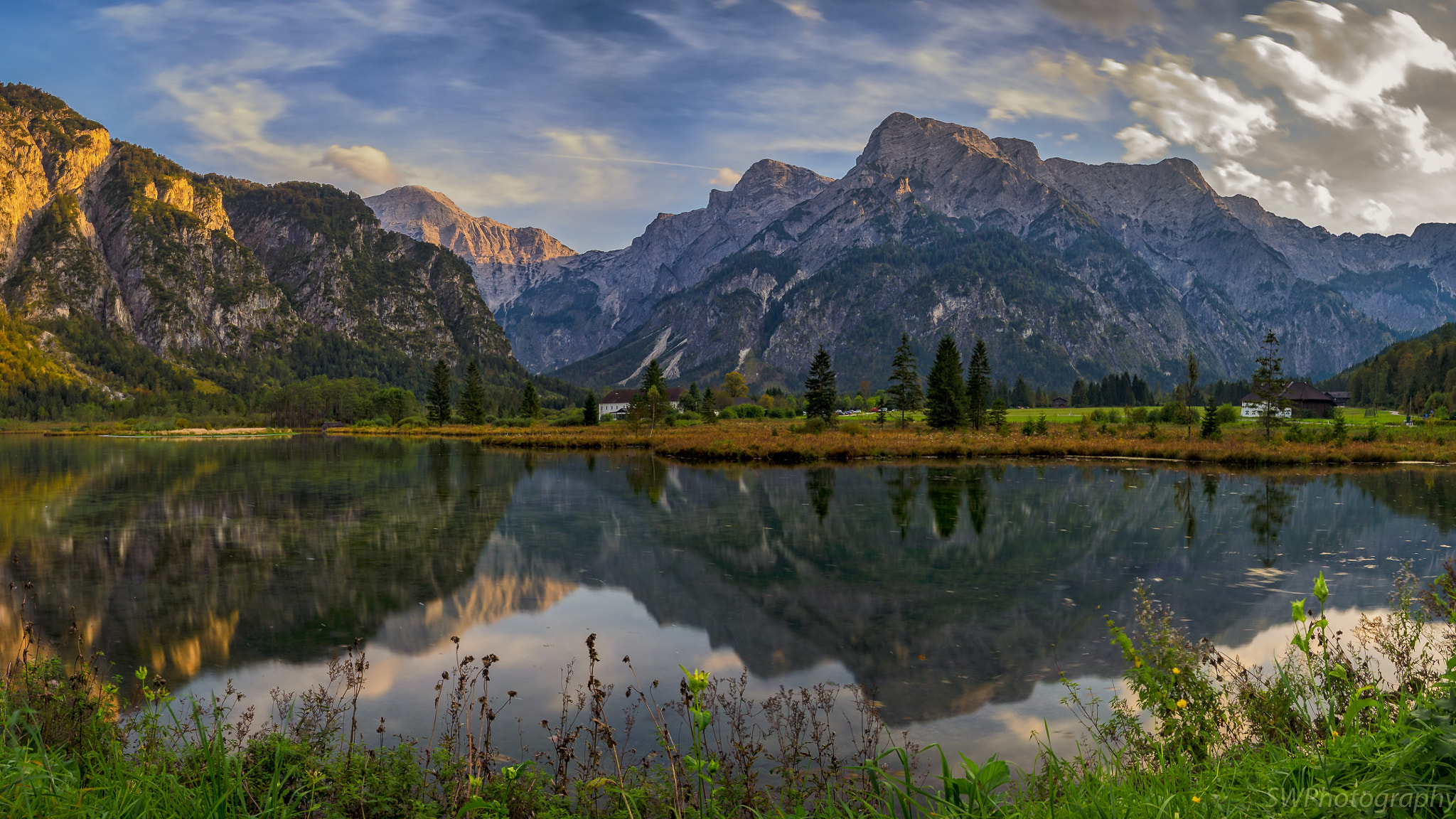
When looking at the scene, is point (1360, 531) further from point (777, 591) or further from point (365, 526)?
point (365, 526)

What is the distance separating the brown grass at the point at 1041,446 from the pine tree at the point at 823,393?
11.7 meters

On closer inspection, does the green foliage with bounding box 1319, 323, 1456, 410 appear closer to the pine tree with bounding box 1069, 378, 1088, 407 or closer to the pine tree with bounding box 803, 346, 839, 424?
the pine tree with bounding box 1069, 378, 1088, 407

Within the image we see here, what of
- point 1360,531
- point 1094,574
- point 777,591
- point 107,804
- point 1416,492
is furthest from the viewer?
point 1416,492

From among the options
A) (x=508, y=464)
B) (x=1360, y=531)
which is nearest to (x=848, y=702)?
(x=1360, y=531)

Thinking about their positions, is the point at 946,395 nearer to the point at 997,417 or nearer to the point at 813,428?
the point at 997,417

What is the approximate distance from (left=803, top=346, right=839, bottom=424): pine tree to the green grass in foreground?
73.5 meters

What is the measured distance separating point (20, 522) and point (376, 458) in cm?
3420

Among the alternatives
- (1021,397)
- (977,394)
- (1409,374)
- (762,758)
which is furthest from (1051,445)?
(1021,397)

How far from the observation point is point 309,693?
941cm

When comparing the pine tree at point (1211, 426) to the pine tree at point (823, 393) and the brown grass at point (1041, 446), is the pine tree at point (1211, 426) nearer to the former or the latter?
the brown grass at point (1041, 446)

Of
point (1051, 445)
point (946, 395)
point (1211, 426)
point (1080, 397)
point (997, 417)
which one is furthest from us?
point (1080, 397)

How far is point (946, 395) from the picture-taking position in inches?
3059

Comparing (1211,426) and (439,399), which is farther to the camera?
(439,399)

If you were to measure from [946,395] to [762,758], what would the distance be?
7337 cm
